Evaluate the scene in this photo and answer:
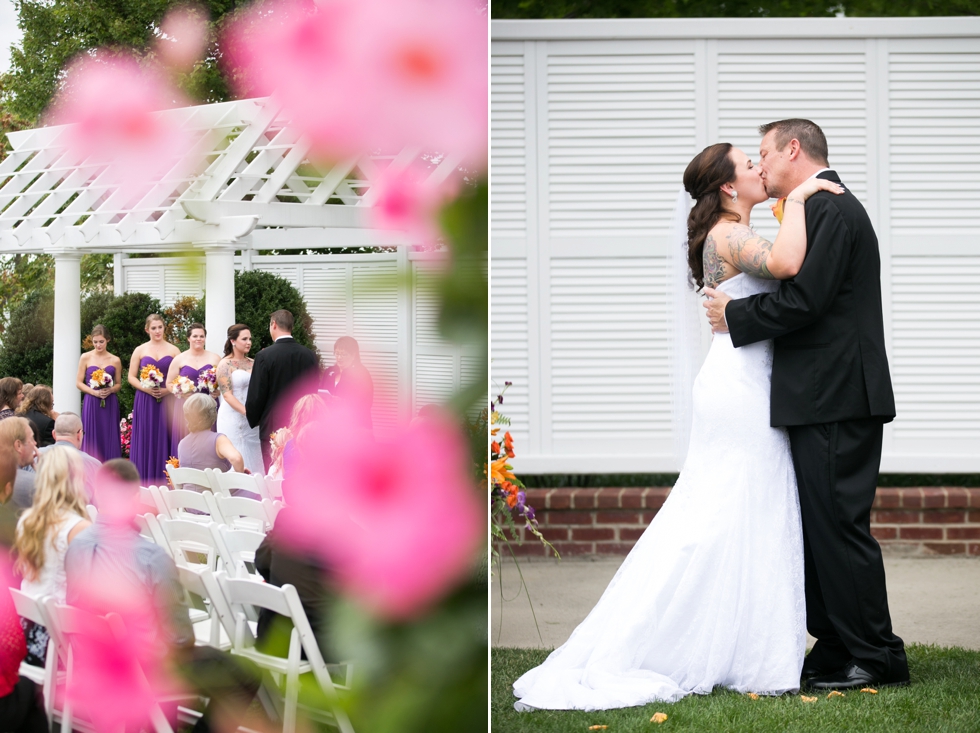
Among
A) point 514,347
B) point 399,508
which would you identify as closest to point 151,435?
point 399,508

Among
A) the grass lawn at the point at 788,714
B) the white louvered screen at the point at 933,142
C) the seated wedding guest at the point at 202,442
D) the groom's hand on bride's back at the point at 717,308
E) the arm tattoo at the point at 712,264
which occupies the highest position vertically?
A: the white louvered screen at the point at 933,142

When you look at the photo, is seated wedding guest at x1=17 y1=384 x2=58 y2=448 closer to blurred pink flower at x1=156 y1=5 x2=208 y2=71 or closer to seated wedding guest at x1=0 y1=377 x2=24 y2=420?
seated wedding guest at x1=0 y1=377 x2=24 y2=420

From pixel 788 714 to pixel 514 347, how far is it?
8.30 feet

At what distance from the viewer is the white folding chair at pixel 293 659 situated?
0.97m

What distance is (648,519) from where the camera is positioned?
4.85 m

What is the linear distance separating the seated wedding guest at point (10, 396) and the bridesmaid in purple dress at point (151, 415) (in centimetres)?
12

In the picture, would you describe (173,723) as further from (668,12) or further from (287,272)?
(668,12)

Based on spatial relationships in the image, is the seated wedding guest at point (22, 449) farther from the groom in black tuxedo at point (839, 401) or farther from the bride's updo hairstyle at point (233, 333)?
the groom in black tuxedo at point (839, 401)

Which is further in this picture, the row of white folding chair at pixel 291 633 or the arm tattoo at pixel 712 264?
the arm tattoo at pixel 712 264

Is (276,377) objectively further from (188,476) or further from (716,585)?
(716,585)

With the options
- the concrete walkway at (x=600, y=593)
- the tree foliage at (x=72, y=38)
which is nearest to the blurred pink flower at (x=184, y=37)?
the tree foliage at (x=72, y=38)

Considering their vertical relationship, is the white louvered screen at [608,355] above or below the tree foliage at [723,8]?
below

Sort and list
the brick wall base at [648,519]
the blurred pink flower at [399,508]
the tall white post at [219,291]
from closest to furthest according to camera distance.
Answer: the blurred pink flower at [399,508] → the tall white post at [219,291] → the brick wall base at [648,519]

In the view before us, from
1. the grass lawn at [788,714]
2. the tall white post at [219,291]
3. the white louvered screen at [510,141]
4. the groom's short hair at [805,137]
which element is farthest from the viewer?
the white louvered screen at [510,141]
